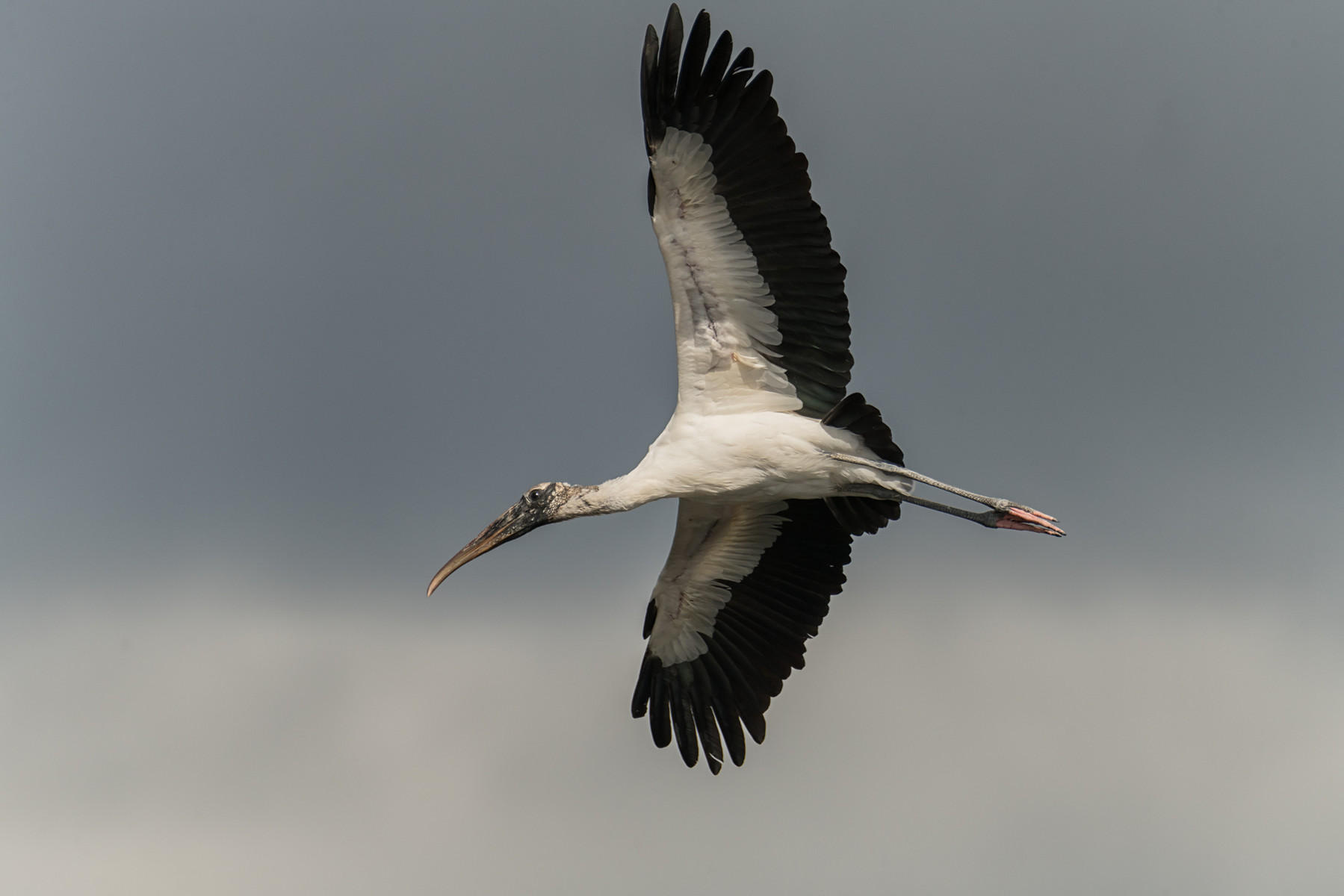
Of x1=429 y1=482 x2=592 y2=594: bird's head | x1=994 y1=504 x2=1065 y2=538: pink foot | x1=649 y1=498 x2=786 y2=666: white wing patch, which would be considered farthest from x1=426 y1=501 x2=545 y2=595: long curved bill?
x1=994 y1=504 x2=1065 y2=538: pink foot

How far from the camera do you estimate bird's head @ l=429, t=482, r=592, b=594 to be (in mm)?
12281

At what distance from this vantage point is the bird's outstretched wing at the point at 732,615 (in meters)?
13.3

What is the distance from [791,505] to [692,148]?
388 cm

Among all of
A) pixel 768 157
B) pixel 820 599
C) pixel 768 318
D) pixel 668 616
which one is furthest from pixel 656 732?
pixel 768 157

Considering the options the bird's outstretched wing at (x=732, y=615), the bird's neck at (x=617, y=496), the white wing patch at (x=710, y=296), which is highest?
the white wing patch at (x=710, y=296)

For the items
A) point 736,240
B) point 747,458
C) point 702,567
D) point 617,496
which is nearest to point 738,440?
point 747,458

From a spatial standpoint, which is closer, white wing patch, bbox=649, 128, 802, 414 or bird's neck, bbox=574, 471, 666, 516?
white wing patch, bbox=649, 128, 802, 414

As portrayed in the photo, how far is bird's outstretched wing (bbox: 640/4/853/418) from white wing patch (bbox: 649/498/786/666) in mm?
1527

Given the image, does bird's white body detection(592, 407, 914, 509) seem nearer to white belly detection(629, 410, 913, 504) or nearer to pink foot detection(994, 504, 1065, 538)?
white belly detection(629, 410, 913, 504)

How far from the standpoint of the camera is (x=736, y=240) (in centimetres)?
1127

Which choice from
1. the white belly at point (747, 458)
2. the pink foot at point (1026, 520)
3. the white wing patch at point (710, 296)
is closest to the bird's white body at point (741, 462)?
the white belly at point (747, 458)

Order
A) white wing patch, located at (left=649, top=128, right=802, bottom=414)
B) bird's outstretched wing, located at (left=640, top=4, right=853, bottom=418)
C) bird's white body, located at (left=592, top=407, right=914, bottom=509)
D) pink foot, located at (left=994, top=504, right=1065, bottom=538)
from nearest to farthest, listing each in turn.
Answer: bird's outstretched wing, located at (left=640, top=4, right=853, bottom=418)
white wing patch, located at (left=649, top=128, right=802, bottom=414)
bird's white body, located at (left=592, top=407, right=914, bottom=509)
pink foot, located at (left=994, top=504, right=1065, bottom=538)

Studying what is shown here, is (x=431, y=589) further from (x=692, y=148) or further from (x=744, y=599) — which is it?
(x=692, y=148)

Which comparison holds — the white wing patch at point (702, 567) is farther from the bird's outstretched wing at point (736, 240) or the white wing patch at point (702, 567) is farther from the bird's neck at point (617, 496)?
the bird's outstretched wing at point (736, 240)
